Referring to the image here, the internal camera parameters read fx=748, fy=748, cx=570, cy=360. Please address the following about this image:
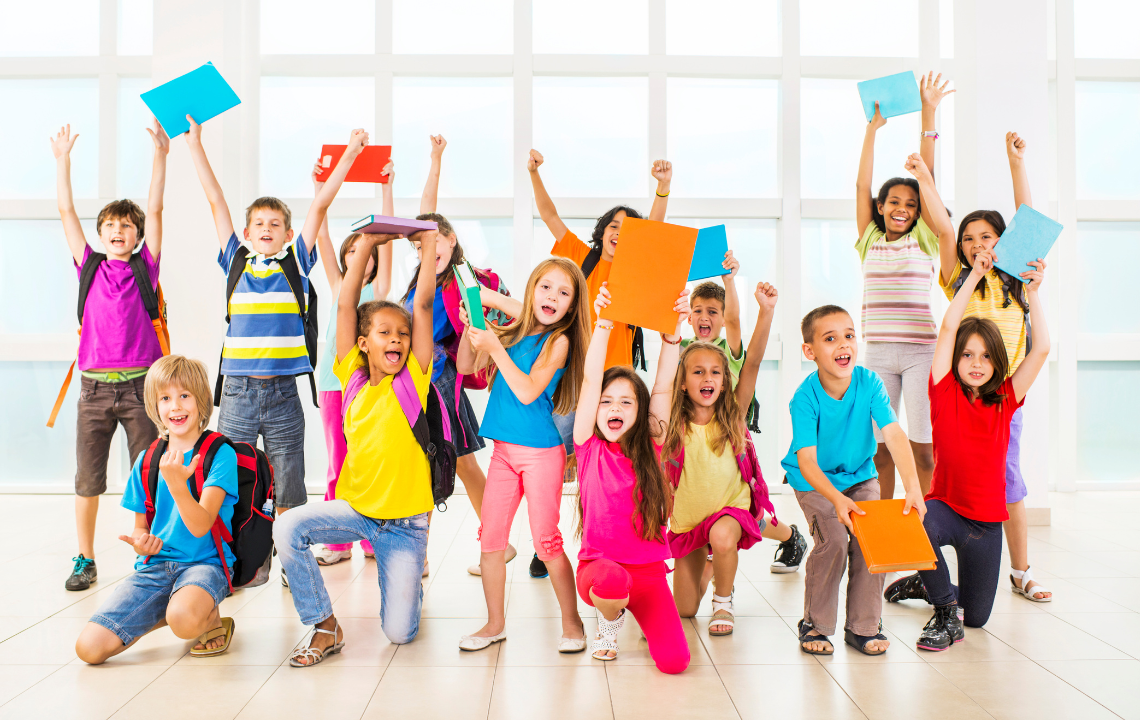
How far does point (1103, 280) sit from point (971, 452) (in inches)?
130

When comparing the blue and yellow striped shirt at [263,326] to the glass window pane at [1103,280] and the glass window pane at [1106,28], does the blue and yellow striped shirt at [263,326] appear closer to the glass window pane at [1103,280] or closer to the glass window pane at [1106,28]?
the glass window pane at [1103,280]

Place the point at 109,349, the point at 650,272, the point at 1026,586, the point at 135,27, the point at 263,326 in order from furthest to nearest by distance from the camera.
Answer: the point at 135,27 < the point at 109,349 < the point at 263,326 < the point at 1026,586 < the point at 650,272

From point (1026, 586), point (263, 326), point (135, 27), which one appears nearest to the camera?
point (1026, 586)

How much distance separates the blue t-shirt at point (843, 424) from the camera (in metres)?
2.35

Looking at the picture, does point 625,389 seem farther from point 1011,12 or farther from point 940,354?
point 1011,12

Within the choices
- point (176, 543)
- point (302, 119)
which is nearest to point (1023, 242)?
point (176, 543)

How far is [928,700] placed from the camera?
1.92 m

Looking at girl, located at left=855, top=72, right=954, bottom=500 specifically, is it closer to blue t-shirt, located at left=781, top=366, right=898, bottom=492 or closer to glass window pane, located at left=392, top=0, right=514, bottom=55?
blue t-shirt, located at left=781, top=366, right=898, bottom=492

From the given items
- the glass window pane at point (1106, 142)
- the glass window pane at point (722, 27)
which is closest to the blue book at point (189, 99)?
the glass window pane at point (722, 27)

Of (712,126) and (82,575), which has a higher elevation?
(712,126)

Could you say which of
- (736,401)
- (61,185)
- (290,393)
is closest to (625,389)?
(736,401)

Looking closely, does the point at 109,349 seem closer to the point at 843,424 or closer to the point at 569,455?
the point at 569,455

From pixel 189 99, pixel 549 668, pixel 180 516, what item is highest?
pixel 189 99

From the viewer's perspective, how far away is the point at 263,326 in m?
2.86
